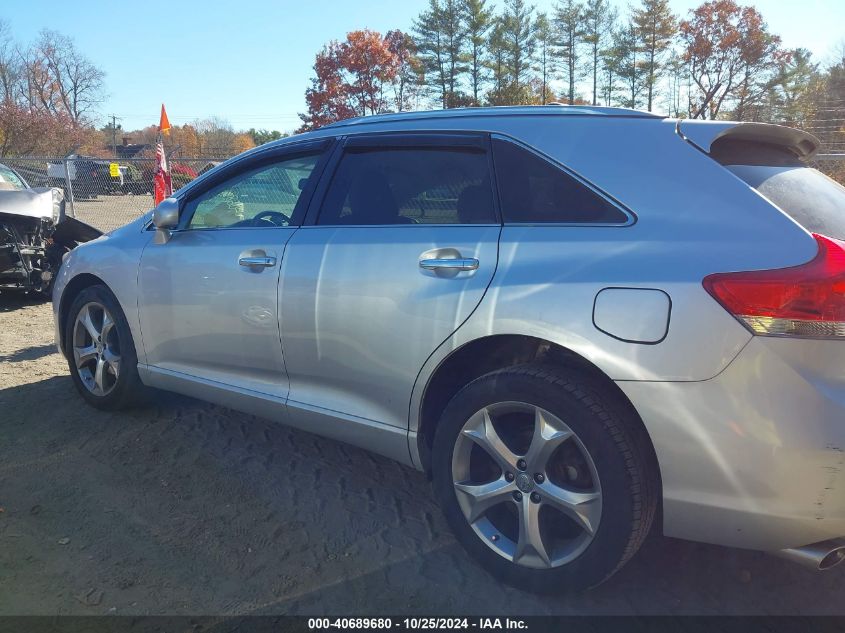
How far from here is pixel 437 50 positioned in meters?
42.3

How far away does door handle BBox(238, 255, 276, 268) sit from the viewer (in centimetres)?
322

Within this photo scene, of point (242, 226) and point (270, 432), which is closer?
point (242, 226)

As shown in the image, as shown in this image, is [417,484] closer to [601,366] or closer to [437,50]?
[601,366]

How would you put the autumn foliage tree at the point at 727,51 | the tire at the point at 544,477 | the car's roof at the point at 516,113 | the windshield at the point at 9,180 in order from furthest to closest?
the autumn foliage tree at the point at 727,51, the windshield at the point at 9,180, the car's roof at the point at 516,113, the tire at the point at 544,477

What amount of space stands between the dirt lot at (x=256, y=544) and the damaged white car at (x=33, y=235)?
3836mm

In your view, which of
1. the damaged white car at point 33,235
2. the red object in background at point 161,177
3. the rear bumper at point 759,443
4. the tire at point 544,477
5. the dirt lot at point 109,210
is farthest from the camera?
the dirt lot at point 109,210

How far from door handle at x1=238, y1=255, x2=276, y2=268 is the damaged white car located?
17.1 ft

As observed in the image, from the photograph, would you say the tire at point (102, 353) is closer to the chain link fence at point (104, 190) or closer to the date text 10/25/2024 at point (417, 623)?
the date text 10/25/2024 at point (417, 623)

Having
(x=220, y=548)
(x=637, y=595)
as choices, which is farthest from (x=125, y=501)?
(x=637, y=595)

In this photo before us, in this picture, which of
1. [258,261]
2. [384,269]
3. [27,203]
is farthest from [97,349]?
[27,203]

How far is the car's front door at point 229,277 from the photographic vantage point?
3277 millimetres

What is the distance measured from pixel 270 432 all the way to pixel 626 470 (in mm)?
2440

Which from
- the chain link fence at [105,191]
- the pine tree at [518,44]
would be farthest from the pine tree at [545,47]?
the chain link fence at [105,191]

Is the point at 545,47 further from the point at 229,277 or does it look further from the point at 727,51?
the point at 229,277
